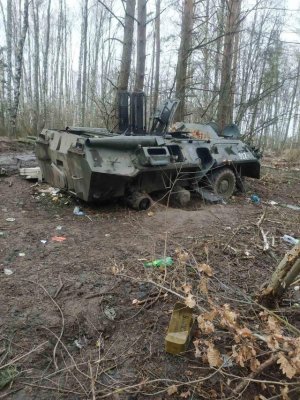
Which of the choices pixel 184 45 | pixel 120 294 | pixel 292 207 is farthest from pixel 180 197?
pixel 184 45

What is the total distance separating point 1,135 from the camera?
1461 centimetres

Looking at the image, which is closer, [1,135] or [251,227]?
[251,227]

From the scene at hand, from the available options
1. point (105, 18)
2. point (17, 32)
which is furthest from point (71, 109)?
point (105, 18)

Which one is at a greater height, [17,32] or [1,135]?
[17,32]

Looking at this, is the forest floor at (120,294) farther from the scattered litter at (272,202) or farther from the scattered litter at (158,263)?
the scattered litter at (272,202)

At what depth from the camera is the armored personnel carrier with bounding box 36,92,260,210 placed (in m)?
6.11

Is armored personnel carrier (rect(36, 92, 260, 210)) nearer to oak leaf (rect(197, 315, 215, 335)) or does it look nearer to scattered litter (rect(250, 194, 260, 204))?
scattered litter (rect(250, 194, 260, 204))

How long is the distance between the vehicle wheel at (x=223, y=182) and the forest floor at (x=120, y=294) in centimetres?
114

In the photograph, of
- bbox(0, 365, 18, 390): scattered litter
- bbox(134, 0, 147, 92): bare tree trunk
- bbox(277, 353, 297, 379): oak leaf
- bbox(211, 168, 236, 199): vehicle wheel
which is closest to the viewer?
bbox(277, 353, 297, 379): oak leaf

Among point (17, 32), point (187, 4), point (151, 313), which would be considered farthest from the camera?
point (17, 32)

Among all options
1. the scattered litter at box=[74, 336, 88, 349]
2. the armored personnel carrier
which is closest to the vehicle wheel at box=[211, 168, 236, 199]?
the armored personnel carrier

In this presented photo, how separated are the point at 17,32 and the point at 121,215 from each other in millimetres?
21370

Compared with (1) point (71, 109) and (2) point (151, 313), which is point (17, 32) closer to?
(1) point (71, 109)

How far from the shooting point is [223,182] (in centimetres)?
815
